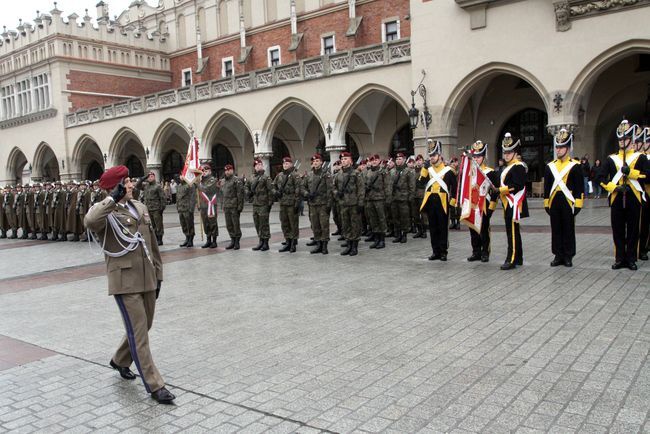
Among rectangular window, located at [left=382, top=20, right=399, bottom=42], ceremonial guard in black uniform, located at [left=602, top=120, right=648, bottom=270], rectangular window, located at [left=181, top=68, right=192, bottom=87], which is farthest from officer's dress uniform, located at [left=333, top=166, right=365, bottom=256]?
rectangular window, located at [left=181, top=68, right=192, bottom=87]

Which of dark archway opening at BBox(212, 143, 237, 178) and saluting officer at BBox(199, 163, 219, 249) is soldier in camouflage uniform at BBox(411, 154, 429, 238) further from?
dark archway opening at BBox(212, 143, 237, 178)

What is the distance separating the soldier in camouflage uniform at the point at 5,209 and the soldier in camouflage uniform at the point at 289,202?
11.6 metres

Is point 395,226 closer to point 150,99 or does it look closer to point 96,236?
point 96,236

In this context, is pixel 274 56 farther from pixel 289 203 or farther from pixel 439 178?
pixel 439 178

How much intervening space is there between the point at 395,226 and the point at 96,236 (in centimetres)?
826

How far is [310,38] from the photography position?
28844 mm

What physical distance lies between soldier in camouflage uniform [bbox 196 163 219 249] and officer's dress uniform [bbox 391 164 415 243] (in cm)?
396

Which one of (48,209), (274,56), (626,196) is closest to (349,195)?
(626,196)

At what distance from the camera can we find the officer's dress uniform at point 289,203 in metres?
11.1

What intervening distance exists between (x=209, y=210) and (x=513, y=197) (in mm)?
6776

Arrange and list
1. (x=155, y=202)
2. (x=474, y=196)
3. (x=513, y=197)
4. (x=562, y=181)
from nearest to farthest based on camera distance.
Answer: (x=562, y=181), (x=513, y=197), (x=474, y=196), (x=155, y=202)

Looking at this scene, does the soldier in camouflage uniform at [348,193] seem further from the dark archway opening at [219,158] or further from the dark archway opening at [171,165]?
the dark archway opening at [171,165]

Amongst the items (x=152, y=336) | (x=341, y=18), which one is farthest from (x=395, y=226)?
(x=341, y=18)

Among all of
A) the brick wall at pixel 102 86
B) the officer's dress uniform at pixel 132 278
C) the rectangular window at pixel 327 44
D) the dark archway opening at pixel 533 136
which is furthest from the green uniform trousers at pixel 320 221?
the brick wall at pixel 102 86
